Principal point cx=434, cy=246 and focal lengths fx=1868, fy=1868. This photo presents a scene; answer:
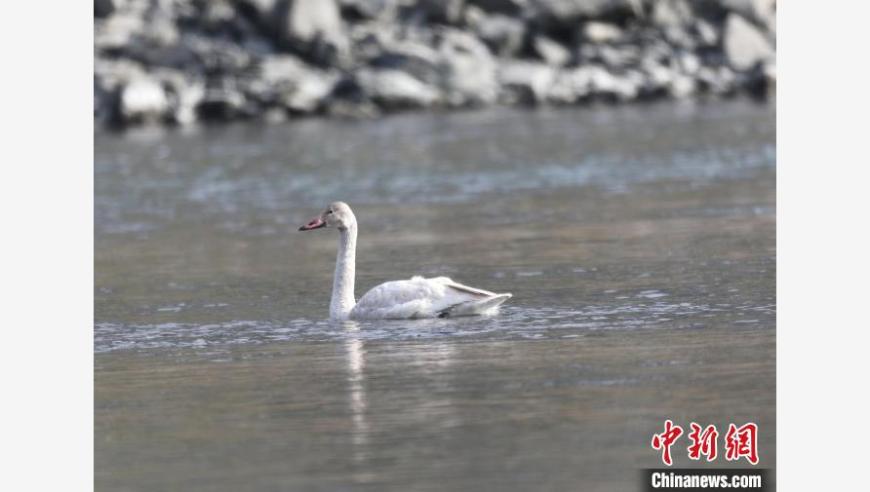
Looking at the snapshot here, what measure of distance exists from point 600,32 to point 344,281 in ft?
109

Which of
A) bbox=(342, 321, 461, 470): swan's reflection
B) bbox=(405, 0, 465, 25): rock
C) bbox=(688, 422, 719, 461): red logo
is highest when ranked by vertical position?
bbox=(405, 0, 465, 25): rock

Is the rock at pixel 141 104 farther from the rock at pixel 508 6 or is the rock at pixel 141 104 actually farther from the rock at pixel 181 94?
the rock at pixel 508 6

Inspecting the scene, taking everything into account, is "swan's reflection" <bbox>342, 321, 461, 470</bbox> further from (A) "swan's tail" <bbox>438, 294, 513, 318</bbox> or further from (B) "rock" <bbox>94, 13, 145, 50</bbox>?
(B) "rock" <bbox>94, 13, 145, 50</bbox>

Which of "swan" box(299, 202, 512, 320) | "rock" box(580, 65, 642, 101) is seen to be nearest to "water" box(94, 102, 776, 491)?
"swan" box(299, 202, 512, 320)

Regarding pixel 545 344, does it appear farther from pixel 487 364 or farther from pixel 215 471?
pixel 215 471

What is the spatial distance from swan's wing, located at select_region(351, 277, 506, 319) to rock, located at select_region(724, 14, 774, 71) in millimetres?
33617

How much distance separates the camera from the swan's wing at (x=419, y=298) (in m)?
14.4

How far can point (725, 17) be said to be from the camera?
159ft

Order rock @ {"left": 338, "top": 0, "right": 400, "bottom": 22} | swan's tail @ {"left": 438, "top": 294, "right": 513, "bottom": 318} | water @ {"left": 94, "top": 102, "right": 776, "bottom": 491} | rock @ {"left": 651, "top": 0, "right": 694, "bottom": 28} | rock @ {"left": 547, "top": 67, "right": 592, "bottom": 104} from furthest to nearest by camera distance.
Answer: rock @ {"left": 651, "top": 0, "right": 694, "bottom": 28}
rock @ {"left": 338, "top": 0, "right": 400, "bottom": 22}
rock @ {"left": 547, "top": 67, "right": 592, "bottom": 104}
swan's tail @ {"left": 438, "top": 294, "right": 513, "bottom": 318}
water @ {"left": 94, "top": 102, "right": 776, "bottom": 491}

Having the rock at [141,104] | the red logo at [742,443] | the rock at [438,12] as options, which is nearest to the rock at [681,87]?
the rock at [438,12]

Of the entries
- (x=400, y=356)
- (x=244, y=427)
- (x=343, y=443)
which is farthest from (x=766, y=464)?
(x=400, y=356)

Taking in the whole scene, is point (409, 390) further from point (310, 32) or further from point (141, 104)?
point (310, 32)

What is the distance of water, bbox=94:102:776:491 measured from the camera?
33.3 feet

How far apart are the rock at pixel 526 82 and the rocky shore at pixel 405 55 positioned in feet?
0.11
